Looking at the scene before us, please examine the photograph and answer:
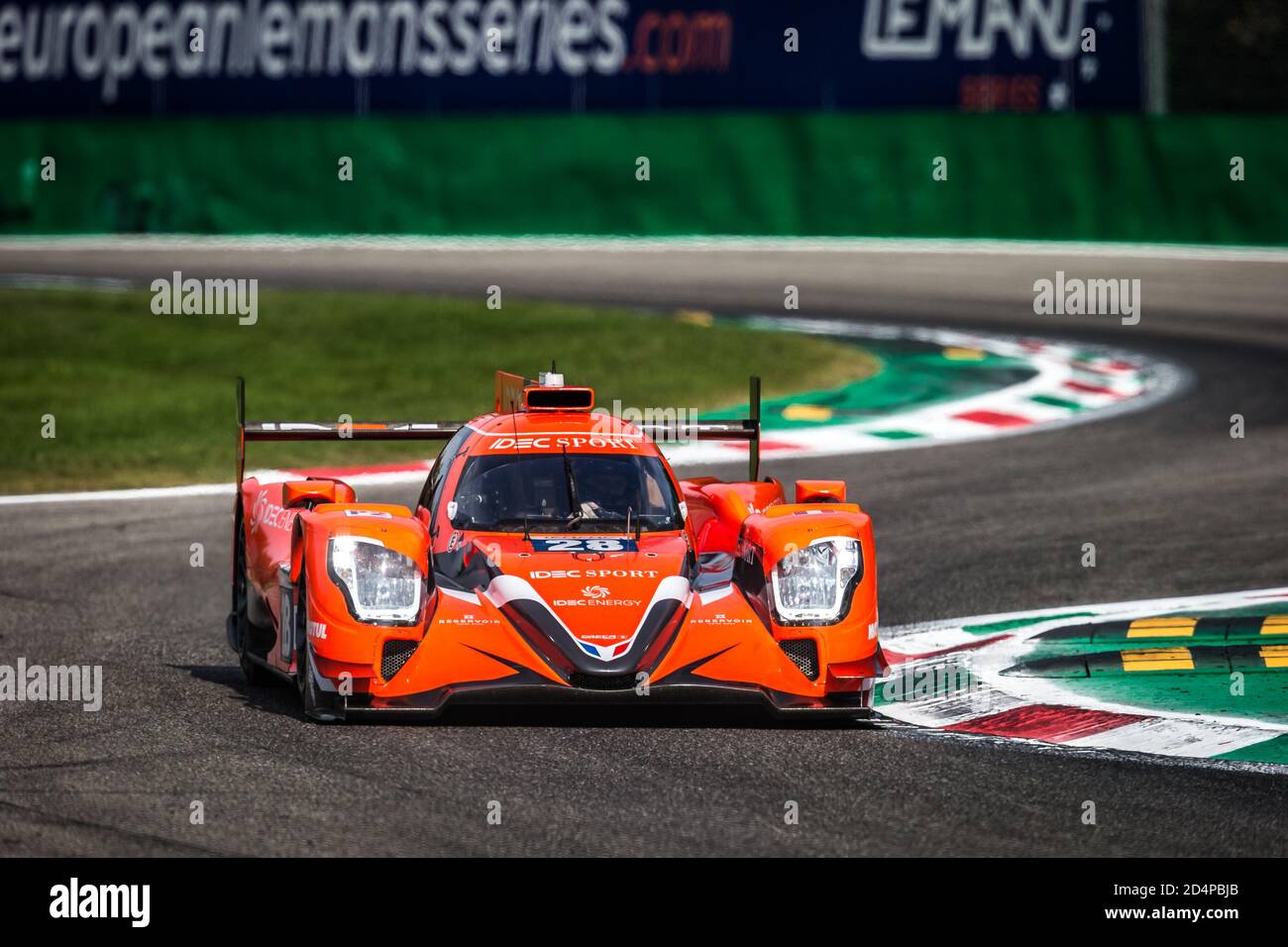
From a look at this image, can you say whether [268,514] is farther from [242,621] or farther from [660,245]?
[660,245]

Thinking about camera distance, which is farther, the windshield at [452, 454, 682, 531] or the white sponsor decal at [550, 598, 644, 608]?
the windshield at [452, 454, 682, 531]

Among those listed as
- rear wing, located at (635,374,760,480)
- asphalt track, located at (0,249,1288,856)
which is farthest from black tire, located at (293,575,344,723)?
rear wing, located at (635,374,760,480)

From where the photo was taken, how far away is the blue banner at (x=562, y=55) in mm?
29922

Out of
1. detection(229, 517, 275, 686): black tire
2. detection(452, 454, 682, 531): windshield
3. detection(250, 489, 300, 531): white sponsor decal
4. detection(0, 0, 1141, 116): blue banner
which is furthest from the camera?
detection(0, 0, 1141, 116): blue banner

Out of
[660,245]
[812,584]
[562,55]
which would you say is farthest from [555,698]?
[562,55]

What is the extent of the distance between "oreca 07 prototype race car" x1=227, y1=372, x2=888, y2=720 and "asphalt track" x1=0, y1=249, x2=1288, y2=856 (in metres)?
0.20

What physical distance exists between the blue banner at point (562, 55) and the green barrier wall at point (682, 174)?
1271 mm

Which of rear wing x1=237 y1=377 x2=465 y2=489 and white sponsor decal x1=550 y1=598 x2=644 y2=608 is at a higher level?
rear wing x1=237 y1=377 x2=465 y2=489

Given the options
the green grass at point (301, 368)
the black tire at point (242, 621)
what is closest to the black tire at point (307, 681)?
the black tire at point (242, 621)

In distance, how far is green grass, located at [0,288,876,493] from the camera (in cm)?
1664

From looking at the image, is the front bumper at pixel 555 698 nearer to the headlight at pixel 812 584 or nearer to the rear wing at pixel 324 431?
the headlight at pixel 812 584

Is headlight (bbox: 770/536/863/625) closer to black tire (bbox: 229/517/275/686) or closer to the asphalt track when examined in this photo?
the asphalt track
